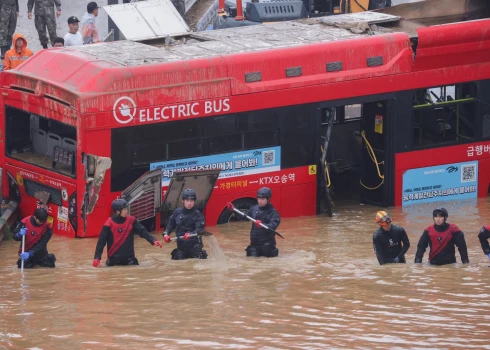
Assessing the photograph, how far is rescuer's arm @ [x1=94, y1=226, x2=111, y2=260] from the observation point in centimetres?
1537

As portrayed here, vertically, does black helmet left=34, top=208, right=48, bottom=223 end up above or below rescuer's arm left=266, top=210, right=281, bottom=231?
above

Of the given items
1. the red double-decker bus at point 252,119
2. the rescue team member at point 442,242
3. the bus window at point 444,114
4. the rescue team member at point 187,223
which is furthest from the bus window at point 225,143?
the rescue team member at point 442,242

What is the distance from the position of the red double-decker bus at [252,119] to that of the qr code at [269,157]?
21 millimetres

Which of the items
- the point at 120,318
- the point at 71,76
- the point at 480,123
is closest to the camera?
the point at 120,318

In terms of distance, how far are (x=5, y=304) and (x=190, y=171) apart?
446 cm

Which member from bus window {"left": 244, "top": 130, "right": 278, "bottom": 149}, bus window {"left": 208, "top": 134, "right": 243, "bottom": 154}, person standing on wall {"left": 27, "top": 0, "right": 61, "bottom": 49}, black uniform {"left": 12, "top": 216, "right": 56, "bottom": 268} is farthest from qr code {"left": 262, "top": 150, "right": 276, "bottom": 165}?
person standing on wall {"left": 27, "top": 0, "right": 61, "bottom": 49}

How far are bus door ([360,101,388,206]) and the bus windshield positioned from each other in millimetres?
4646

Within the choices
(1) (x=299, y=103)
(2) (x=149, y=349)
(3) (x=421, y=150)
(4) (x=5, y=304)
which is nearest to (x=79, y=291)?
(4) (x=5, y=304)

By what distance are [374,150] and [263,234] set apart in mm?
3867

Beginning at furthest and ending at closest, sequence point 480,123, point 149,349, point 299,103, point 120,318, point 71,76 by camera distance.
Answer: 1. point 480,123
2. point 299,103
3. point 71,76
4. point 120,318
5. point 149,349

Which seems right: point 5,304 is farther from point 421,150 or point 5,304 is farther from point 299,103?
point 421,150

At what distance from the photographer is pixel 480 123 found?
20422mm

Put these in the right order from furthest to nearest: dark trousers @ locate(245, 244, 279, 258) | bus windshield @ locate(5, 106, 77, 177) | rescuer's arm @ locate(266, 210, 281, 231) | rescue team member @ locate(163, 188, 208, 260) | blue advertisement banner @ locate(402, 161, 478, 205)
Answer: blue advertisement banner @ locate(402, 161, 478, 205) < bus windshield @ locate(5, 106, 77, 177) < dark trousers @ locate(245, 244, 279, 258) < rescuer's arm @ locate(266, 210, 281, 231) < rescue team member @ locate(163, 188, 208, 260)

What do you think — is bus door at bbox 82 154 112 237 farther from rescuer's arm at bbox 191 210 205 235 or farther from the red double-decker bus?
rescuer's arm at bbox 191 210 205 235
